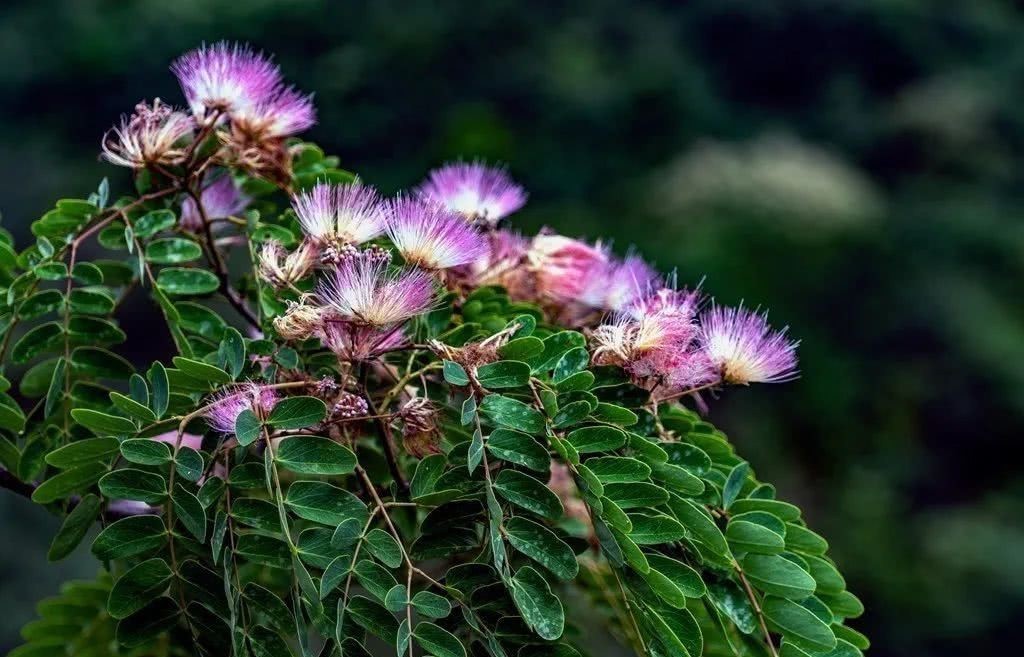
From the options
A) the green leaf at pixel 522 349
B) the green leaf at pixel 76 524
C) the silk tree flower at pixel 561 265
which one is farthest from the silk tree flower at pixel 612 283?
the green leaf at pixel 76 524

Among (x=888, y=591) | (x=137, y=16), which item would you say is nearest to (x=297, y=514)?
(x=888, y=591)

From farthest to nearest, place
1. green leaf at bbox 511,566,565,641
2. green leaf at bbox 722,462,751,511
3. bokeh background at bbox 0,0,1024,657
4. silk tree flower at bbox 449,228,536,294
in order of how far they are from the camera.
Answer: bokeh background at bbox 0,0,1024,657
silk tree flower at bbox 449,228,536,294
green leaf at bbox 722,462,751,511
green leaf at bbox 511,566,565,641

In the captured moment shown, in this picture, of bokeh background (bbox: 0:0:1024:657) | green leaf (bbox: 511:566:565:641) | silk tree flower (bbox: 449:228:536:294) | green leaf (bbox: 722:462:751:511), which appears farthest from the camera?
bokeh background (bbox: 0:0:1024:657)

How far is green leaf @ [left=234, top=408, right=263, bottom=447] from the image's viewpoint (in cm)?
52

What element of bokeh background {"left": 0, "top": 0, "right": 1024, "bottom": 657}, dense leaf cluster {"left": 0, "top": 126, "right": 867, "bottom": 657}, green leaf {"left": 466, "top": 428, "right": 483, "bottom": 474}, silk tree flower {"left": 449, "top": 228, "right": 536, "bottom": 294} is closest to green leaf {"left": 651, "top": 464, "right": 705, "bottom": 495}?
dense leaf cluster {"left": 0, "top": 126, "right": 867, "bottom": 657}

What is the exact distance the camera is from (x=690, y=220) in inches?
226

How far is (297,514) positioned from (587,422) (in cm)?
16

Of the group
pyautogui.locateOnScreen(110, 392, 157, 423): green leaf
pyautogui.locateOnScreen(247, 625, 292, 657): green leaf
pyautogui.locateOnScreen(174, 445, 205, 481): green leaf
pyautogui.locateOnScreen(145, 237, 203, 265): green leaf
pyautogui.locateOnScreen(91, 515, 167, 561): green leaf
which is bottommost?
pyautogui.locateOnScreen(247, 625, 292, 657): green leaf

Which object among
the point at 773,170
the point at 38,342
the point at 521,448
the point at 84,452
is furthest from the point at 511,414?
the point at 773,170

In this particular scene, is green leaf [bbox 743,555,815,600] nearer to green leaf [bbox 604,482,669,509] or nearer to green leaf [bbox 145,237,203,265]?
green leaf [bbox 604,482,669,509]

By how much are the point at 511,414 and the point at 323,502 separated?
0.11m

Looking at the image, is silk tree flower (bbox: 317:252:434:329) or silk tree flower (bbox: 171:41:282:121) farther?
silk tree flower (bbox: 171:41:282:121)

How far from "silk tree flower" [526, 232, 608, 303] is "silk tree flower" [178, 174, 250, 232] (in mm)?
212

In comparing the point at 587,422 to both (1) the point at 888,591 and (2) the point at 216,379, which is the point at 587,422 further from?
(1) the point at 888,591
